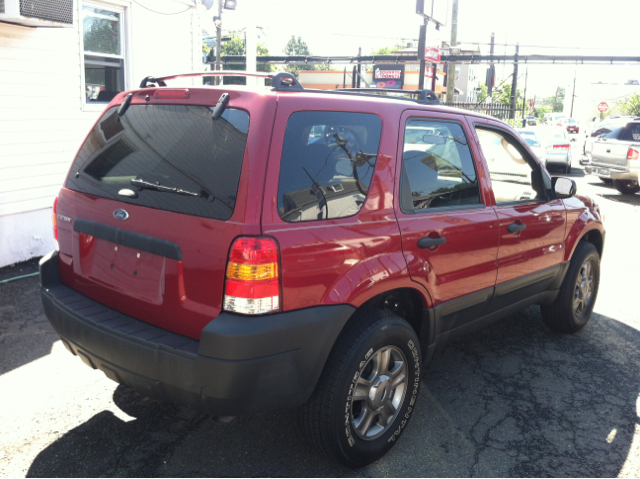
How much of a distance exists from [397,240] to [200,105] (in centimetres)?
118

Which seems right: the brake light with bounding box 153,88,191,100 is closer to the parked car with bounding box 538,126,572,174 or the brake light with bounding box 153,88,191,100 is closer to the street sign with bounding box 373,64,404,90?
the parked car with bounding box 538,126,572,174

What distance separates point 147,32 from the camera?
29.5ft

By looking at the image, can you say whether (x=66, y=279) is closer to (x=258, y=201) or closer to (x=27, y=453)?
(x=27, y=453)

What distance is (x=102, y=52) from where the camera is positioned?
8359 mm

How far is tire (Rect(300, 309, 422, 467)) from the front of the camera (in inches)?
115

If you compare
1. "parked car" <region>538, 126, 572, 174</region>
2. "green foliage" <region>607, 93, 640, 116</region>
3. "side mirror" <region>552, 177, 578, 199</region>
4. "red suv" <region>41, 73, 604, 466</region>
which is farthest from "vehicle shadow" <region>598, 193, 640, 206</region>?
"green foliage" <region>607, 93, 640, 116</region>

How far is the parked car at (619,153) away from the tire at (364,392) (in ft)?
43.1

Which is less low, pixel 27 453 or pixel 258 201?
pixel 258 201

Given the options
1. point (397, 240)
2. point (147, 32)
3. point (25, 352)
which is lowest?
point (25, 352)

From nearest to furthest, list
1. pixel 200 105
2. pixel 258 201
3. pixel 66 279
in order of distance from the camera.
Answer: pixel 258 201, pixel 200 105, pixel 66 279

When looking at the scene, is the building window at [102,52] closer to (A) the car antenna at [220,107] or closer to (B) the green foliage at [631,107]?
(A) the car antenna at [220,107]

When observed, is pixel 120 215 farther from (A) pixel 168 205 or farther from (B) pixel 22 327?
(B) pixel 22 327

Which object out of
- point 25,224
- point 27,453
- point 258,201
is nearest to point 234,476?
point 27,453

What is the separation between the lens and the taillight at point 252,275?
2.61 m
